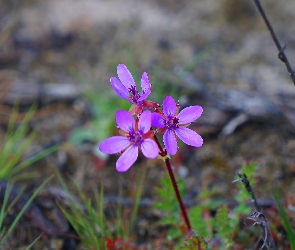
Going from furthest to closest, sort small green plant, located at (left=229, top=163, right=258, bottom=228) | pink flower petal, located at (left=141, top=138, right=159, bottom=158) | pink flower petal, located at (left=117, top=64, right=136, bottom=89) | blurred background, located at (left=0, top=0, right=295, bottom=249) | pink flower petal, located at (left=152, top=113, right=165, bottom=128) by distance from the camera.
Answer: blurred background, located at (left=0, top=0, right=295, bottom=249), small green plant, located at (left=229, top=163, right=258, bottom=228), pink flower petal, located at (left=117, top=64, right=136, bottom=89), pink flower petal, located at (left=152, top=113, right=165, bottom=128), pink flower petal, located at (left=141, top=138, right=159, bottom=158)

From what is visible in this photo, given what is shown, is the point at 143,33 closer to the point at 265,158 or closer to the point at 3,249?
the point at 265,158

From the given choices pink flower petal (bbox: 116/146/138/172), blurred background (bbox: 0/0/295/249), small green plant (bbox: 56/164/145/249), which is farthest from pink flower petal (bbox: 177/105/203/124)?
blurred background (bbox: 0/0/295/249)

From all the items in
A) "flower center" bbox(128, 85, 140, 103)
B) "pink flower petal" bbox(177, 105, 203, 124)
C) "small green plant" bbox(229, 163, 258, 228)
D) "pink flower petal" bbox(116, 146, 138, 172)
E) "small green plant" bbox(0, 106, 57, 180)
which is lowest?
"small green plant" bbox(229, 163, 258, 228)

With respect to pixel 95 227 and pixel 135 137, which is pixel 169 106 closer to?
pixel 135 137

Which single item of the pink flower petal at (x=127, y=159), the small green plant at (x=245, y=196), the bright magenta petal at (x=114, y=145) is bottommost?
the small green plant at (x=245, y=196)

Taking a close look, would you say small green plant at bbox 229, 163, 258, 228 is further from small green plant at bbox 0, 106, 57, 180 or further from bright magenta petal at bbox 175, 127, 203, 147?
small green plant at bbox 0, 106, 57, 180

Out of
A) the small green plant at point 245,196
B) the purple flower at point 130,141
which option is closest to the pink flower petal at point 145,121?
the purple flower at point 130,141

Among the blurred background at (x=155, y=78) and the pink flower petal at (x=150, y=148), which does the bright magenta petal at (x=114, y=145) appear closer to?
the pink flower petal at (x=150, y=148)
